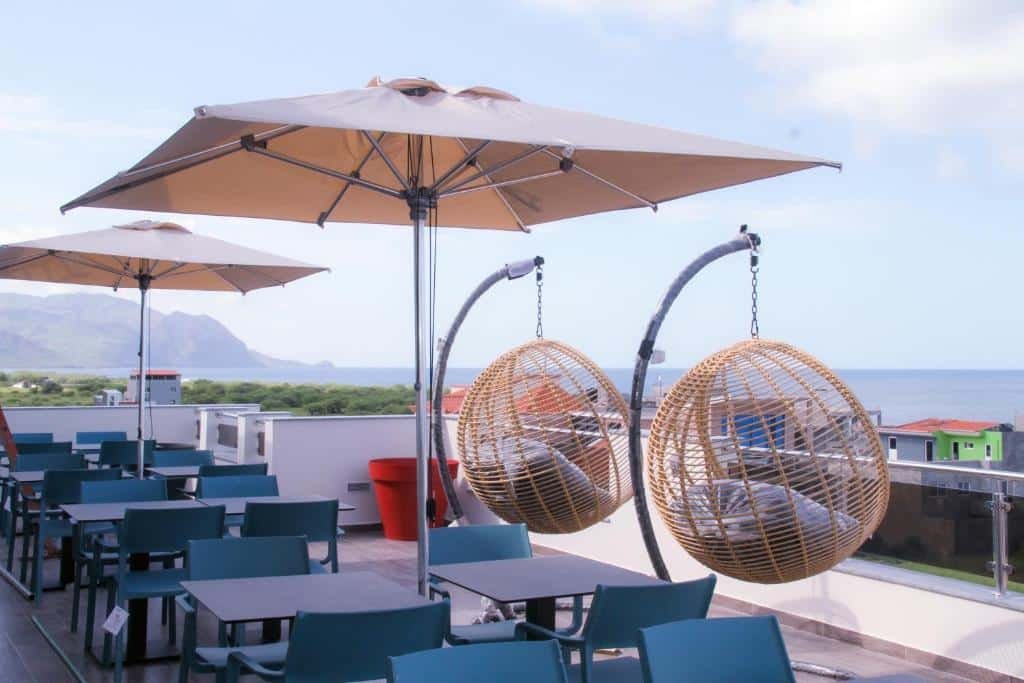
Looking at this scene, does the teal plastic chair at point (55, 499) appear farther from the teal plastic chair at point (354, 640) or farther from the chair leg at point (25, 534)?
the teal plastic chair at point (354, 640)

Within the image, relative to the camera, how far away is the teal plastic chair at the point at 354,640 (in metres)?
2.91

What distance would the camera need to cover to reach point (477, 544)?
4.82 metres

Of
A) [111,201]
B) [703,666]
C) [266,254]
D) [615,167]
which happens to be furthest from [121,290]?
[703,666]

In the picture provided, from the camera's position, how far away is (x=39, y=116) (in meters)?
27.6

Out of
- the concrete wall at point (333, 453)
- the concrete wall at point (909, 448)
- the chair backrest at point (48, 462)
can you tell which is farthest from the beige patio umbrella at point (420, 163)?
the concrete wall at point (333, 453)

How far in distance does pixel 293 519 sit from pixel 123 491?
1254mm

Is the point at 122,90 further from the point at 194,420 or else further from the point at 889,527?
the point at 889,527

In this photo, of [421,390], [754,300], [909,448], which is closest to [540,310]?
[754,300]

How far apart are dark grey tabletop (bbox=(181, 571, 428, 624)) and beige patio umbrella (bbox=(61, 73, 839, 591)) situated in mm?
335

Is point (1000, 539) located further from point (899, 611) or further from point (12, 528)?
point (12, 528)

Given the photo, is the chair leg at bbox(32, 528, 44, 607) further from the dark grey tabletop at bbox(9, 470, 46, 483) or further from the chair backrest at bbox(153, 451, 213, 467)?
the chair backrest at bbox(153, 451, 213, 467)

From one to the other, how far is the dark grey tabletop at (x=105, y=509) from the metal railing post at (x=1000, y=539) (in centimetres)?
401

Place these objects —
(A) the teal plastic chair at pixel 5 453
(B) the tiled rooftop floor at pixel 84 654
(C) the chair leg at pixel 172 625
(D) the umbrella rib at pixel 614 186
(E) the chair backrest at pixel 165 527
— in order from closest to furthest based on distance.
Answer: (D) the umbrella rib at pixel 614 186
(E) the chair backrest at pixel 165 527
(B) the tiled rooftop floor at pixel 84 654
(C) the chair leg at pixel 172 625
(A) the teal plastic chair at pixel 5 453

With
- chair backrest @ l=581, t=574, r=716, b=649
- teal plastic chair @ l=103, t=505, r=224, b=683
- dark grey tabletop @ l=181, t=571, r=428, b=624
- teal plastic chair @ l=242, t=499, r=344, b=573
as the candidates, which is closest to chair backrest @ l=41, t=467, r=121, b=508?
teal plastic chair @ l=103, t=505, r=224, b=683
